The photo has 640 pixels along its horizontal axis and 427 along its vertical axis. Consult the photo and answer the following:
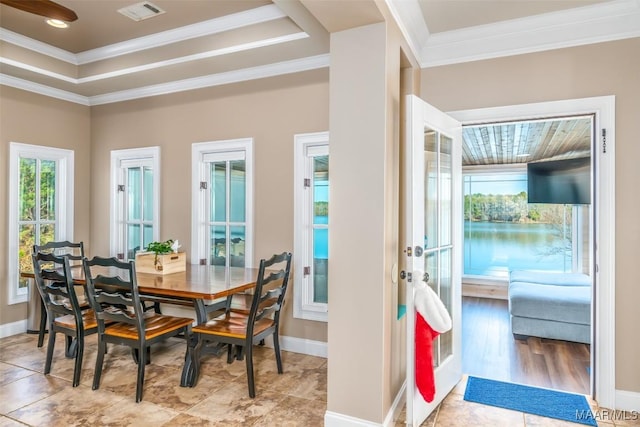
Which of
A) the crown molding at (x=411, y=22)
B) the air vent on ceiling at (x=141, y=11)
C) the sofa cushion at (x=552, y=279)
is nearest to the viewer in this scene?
the crown molding at (x=411, y=22)

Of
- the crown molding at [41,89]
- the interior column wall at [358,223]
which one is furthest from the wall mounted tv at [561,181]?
the crown molding at [41,89]

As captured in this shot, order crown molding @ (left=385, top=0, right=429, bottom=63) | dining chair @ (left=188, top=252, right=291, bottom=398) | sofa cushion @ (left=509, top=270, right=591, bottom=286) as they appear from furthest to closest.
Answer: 1. sofa cushion @ (left=509, top=270, right=591, bottom=286)
2. dining chair @ (left=188, top=252, right=291, bottom=398)
3. crown molding @ (left=385, top=0, right=429, bottom=63)

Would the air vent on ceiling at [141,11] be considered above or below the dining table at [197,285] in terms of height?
above

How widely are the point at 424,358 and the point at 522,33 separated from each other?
233cm

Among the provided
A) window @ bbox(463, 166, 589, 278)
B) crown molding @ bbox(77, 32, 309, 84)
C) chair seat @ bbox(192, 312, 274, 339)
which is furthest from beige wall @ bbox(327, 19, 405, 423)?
window @ bbox(463, 166, 589, 278)

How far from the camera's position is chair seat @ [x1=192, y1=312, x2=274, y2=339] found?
275cm

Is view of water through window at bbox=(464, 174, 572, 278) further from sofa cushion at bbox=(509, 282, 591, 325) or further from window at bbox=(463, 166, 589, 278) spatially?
sofa cushion at bbox=(509, 282, 591, 325)

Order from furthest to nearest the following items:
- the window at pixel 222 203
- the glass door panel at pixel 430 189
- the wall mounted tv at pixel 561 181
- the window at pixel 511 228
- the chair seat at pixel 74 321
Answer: the window at pixel 511 228, the wall mounted tv at pixel 561 181, the window at pixel 222 203, the chair seat at pixel 74 321, the glass door panel at pixel 430 189

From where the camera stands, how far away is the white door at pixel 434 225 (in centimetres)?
224

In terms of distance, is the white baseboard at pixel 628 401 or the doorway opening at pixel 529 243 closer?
the white baseboard at pixel 628 401

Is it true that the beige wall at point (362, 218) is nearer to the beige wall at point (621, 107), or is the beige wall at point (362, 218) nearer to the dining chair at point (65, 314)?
the beige wall at point (621, 107)

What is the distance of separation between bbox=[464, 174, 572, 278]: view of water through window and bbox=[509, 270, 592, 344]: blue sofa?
97.2 inches

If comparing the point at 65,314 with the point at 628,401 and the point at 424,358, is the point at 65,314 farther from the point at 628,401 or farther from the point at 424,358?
the point at 628,401

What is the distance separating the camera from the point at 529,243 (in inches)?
267
